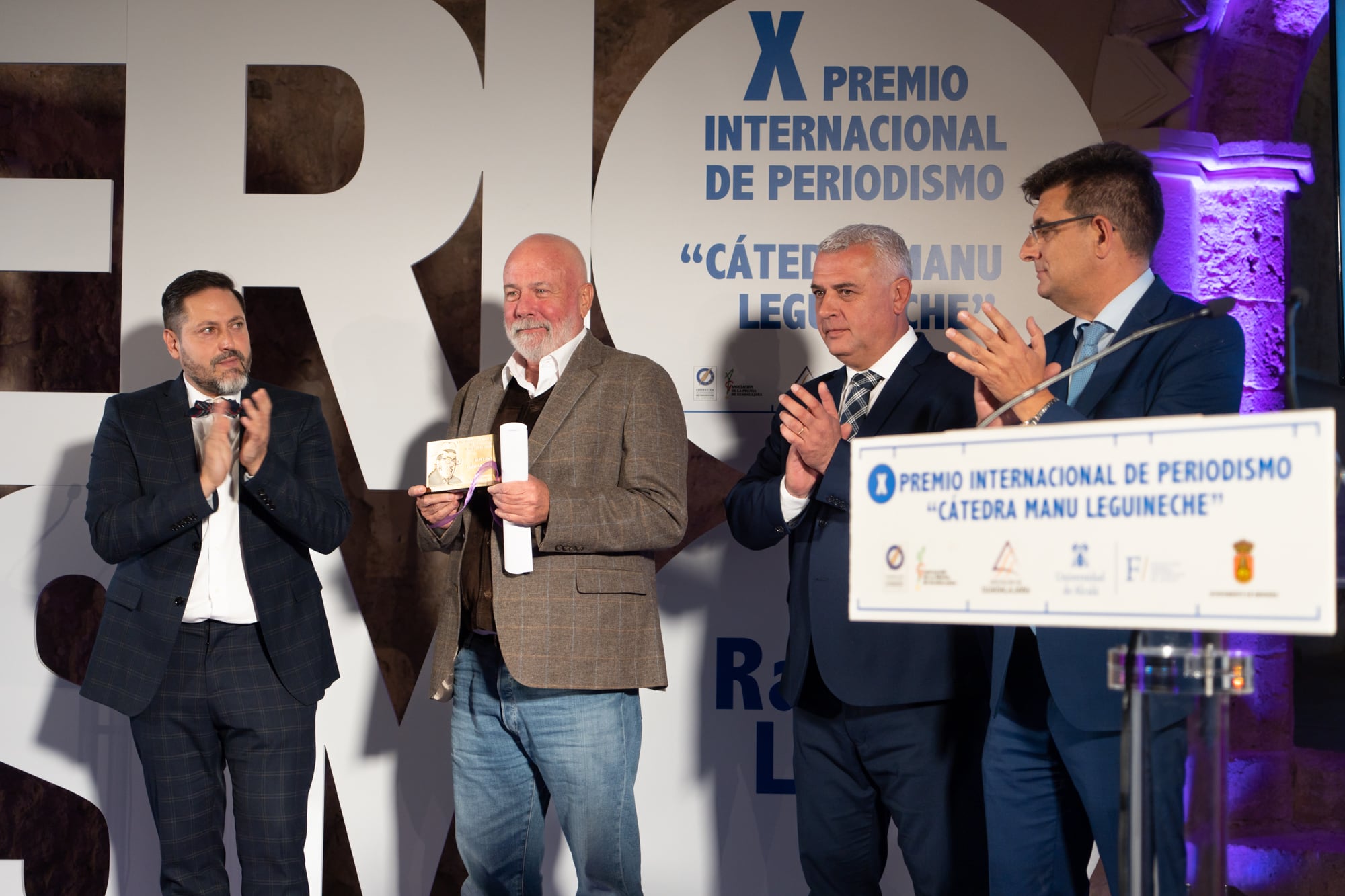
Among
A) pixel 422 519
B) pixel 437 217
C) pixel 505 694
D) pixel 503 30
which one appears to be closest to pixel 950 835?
pixel 505 694

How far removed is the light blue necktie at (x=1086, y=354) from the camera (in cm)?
247

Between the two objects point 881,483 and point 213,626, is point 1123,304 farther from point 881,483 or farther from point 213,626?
point 213,626

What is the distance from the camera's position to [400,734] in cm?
387

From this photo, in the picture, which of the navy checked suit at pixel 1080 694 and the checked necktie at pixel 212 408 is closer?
the navy checked suit at pixel 1080 694

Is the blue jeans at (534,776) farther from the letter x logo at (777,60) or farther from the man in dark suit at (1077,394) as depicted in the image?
the letter x logo at (777,60)

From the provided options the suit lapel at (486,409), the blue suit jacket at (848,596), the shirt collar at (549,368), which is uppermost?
the shirt collar at (549,368)

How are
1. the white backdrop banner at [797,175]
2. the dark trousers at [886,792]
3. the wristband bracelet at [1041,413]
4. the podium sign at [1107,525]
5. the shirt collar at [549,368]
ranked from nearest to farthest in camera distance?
the podium sign at [1107,525] < the wristband bracelet at [1041,413] < the dark trousers at [886,792] < the shirt collar at [549,368] < the white backdrop banner at [797,175]

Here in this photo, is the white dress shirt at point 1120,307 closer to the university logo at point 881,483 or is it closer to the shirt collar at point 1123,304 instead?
the shirt collar at point 1123,304

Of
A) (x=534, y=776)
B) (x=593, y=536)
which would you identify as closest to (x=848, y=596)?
(x=593, y=536)

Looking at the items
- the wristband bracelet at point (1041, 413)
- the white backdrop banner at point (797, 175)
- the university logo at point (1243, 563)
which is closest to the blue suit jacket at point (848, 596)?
the wristband bracelet at point (1041, 413)

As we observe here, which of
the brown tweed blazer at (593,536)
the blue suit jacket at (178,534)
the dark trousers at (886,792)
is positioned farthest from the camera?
the blue suit jacket at (178,534)

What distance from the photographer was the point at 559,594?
2.86 meters

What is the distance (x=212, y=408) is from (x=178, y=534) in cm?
38

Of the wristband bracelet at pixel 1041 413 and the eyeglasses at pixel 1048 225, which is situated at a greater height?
the eyeglasses at pixel 1048 225
